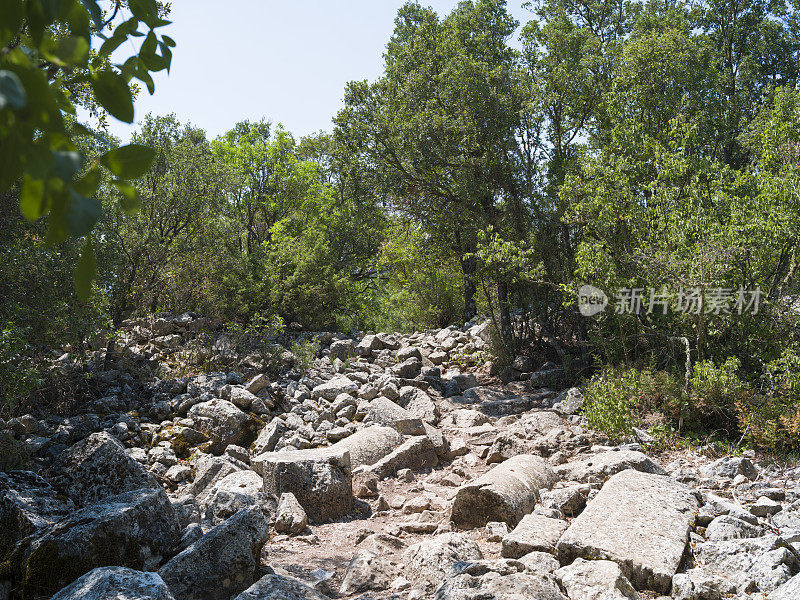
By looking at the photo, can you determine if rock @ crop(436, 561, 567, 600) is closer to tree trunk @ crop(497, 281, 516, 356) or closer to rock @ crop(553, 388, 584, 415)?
rock @ crop(553, 388, 584, 415)

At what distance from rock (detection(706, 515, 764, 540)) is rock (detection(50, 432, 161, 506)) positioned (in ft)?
16.3

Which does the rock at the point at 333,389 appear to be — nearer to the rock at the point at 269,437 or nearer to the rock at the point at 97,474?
the rock at the point at 269,437

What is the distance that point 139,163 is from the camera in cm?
118

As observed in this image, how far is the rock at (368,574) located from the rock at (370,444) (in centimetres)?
269

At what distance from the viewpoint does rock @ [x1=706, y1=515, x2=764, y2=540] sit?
14.4 feet

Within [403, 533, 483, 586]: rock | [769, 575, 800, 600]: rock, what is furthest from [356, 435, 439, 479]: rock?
[769, 575, 800, 600]: rock

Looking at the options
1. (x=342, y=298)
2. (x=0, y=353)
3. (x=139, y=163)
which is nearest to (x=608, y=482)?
(x=139, y=163)

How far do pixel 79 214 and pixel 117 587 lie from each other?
2.70 meters

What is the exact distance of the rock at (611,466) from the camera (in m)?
5.87

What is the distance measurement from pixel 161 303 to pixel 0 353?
7074 mm

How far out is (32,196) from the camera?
1.01 meters

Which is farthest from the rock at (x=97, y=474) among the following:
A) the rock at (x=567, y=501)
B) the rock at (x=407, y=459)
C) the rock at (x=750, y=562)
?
the rock at (x=750, y=562)

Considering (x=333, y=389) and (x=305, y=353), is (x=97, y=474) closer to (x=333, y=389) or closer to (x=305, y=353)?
(x=333, y=389)

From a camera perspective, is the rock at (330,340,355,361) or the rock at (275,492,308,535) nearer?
the rock at (275,492,308,535)
